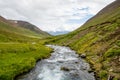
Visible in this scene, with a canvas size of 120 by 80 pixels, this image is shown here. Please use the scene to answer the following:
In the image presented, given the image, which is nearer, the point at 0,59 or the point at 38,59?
the point at 0,59

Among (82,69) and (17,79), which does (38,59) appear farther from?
(17,79)

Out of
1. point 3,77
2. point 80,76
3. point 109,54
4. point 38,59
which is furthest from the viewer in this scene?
point 38,59

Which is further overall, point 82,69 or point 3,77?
point 82,69

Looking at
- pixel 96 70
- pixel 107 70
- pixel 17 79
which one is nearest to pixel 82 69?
pixel 96 70

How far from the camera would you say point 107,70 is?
45969 millimetres

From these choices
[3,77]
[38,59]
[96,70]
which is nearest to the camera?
[3,77]

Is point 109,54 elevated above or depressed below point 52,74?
above

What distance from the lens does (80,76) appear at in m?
45.2

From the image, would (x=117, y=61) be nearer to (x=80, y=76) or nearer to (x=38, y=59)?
(x=80, y=76)

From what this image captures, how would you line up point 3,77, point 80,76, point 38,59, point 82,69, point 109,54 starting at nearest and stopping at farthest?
point 3,77, point 80,76, point 82,69, point 109,54, point 38,59

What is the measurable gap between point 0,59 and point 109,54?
30.4m

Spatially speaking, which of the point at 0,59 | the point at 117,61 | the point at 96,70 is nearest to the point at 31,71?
the point at 0,59

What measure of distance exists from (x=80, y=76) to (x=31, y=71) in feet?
40.8

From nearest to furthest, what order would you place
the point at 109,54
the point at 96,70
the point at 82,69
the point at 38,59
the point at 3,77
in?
the point at 3,77, the point at 96,70, the point at 82,69, the point at 109,54, the point at 38,59
